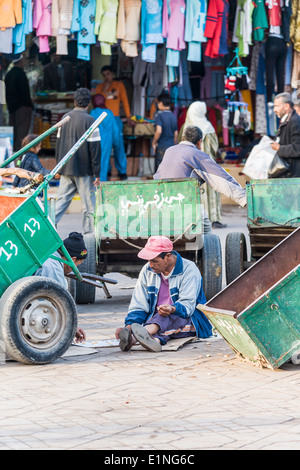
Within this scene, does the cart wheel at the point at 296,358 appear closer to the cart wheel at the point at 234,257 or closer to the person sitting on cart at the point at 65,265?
the person sitting on cart at the point at 65,265

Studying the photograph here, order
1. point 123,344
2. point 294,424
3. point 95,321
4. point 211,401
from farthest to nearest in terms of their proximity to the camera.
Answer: point 95,321, point 123,344, point 211,401, point 294,424

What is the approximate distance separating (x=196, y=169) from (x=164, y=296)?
1.87m

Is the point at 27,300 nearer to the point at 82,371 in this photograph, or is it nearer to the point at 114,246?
the point at 82,371

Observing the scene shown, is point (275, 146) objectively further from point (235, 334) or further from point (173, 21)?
Answer: point (173, 21)

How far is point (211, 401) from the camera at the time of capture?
596cm

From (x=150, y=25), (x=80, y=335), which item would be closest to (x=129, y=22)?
(x=150, y=25)

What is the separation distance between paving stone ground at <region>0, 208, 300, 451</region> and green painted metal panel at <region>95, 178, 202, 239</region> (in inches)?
54.8

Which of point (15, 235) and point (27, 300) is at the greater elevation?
point (15, 235)

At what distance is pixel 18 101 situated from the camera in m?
16.1

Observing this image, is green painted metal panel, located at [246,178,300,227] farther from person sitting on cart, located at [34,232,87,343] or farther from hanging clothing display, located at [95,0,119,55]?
hanging clothing display, located at [95,0,119,55]

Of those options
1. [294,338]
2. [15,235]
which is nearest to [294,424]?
[294,338]

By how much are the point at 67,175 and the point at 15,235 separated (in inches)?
177

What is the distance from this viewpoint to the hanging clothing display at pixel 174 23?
14.6 meters

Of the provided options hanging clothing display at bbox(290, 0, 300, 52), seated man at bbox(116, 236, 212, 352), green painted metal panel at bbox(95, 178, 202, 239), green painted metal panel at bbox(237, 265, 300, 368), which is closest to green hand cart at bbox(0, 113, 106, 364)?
seated man at bbox(116, 236, 212, 352)
